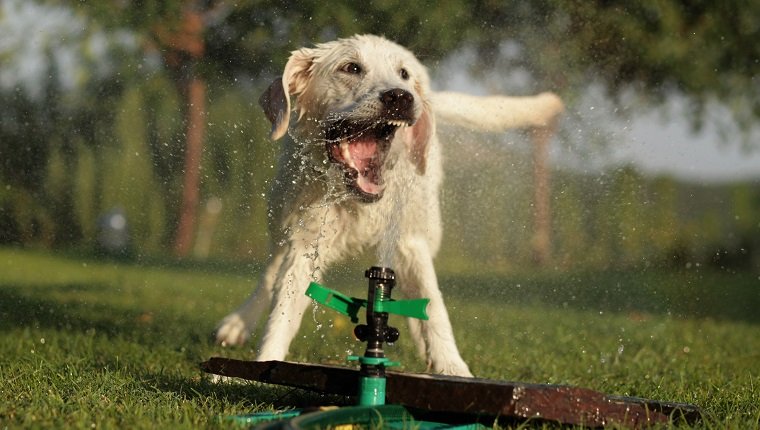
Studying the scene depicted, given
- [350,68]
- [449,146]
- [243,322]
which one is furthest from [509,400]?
[449,146]

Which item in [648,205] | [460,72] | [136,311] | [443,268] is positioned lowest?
[136,311]

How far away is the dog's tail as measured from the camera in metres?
4.79

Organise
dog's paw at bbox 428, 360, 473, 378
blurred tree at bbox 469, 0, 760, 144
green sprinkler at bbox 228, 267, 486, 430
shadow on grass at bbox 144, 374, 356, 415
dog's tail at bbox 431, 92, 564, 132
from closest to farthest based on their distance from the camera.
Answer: green sprinkler at bbox 228, 267, 486, 430 → shadow on grass at bbox 144, 374, 356, 415 → dog's paw at bbox 428, 360, 473, 378 → dog's tail at bbox 431, 92, 564, 132 → blurred tree at bbox 469, 0, 760, 144

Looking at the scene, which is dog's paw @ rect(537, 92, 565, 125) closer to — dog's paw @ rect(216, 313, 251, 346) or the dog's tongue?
the dog's tongue

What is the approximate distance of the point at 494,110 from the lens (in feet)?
16.3

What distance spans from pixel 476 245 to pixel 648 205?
3.51 metres

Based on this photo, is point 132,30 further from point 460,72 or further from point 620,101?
point 620,101

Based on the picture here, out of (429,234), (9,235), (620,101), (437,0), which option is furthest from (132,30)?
(9,235)

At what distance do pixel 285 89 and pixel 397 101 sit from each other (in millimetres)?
536

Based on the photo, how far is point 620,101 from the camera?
916cm

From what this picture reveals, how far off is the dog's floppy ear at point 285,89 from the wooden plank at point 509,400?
1541 mm

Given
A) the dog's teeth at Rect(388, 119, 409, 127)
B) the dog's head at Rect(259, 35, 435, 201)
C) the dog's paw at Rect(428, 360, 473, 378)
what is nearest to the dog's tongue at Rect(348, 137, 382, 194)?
the dog's head at Rect(259, 35, 435, 201)

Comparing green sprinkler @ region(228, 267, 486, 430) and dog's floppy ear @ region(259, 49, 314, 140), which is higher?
dog's floppy ear @ region(259, 49, 314, 140)

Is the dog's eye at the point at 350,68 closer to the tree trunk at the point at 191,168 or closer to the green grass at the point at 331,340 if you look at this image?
the green grass at the point at 331,340
